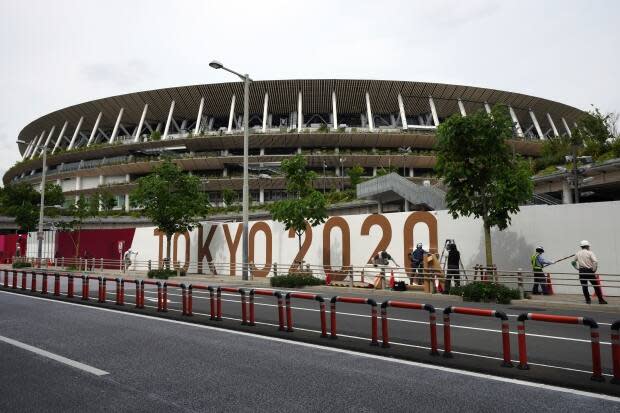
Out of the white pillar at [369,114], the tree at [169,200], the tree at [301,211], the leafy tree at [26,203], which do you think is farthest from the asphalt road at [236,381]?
the white pillar at [369,114]

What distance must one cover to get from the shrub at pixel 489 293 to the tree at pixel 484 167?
156cm

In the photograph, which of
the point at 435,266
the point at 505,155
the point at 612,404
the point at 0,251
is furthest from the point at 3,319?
the point at 0,251

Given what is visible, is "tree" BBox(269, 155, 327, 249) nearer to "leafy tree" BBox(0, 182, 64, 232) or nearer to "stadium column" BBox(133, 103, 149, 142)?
"leafy tree" BBox(0, 182, 64, 232)

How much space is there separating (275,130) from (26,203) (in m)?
32.5

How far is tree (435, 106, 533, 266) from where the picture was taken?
17.0 m

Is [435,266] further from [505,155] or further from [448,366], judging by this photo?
[448,366]

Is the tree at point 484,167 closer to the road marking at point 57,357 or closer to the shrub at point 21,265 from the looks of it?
the road marking at point 57,357

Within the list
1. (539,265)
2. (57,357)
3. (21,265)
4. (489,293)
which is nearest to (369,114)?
(21,265)

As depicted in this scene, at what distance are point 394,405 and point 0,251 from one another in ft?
195

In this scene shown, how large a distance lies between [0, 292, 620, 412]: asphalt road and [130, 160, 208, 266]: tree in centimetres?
2219

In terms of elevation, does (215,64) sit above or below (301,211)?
above

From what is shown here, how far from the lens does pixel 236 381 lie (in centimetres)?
605

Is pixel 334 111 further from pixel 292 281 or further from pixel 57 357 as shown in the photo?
pixel 57 357

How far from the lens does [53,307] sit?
552 inches
